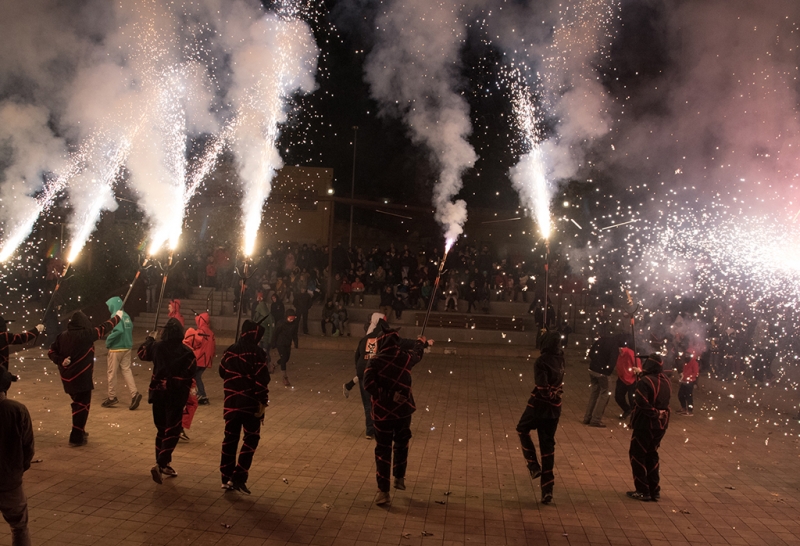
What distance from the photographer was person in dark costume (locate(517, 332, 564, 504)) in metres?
6.02

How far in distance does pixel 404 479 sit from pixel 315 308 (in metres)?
14.8

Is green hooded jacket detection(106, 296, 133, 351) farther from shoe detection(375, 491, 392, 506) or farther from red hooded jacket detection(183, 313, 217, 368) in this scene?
shoe detection(375, 491, 392, 506)

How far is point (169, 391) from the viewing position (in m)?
6.12

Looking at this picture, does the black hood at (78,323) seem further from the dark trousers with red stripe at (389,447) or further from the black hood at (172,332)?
the dark trousers with red stripe at (389,447)

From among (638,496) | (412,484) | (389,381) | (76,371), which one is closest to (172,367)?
(76,371)

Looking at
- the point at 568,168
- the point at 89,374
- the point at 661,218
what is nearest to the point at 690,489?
the point at 89,374

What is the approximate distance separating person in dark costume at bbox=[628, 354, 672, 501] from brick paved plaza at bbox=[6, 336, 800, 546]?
0.18 metres

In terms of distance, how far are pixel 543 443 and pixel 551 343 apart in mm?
985

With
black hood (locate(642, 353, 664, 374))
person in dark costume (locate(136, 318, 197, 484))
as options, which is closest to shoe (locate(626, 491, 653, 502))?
black hood (locate(642, 353, 664, 374))

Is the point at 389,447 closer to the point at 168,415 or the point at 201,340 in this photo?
the point at 168,415

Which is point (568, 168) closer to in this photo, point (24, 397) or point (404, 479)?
point (404, 479)

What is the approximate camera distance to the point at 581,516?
5.59 m

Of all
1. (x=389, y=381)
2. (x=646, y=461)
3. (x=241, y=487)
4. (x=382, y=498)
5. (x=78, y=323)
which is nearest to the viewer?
(x=382, y=498)

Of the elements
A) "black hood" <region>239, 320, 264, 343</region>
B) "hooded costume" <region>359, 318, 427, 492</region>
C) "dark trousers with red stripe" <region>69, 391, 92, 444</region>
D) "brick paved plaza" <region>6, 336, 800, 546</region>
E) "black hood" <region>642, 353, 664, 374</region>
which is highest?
"black hood" <region>239, 320, 264, 343</region>
